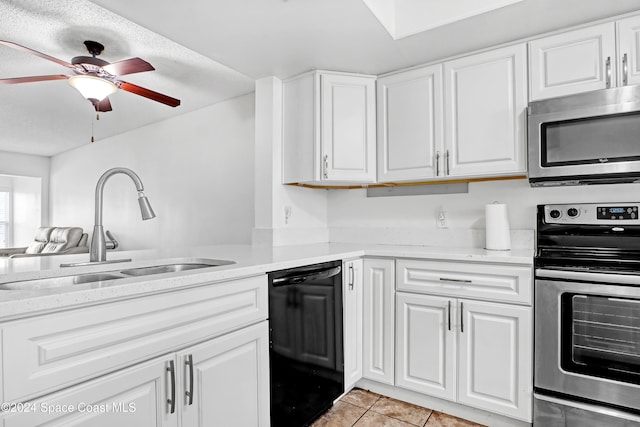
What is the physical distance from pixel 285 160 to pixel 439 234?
1.22 metres

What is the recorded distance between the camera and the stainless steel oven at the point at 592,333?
59.7 inches

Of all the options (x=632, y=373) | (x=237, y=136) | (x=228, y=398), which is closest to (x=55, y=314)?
(x=228, y=398)

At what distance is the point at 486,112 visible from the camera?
6.79ft

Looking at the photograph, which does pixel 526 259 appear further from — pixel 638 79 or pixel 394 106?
pixel 394 106

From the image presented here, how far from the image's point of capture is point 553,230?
199 centimetres

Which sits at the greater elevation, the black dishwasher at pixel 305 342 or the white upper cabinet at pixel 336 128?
the white upper cabinet at pixel 336 128

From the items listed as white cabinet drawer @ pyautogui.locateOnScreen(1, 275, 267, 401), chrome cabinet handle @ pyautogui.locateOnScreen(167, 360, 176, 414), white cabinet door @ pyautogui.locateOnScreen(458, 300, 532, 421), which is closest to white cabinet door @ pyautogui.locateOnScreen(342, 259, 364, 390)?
white cabinet door @ pyautogui.locateOnScreen(458, 300, 532, 421)

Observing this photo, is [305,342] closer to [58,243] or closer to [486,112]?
[486,112]

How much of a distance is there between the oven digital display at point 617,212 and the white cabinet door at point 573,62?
62cm

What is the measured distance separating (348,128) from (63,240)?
16.4ft

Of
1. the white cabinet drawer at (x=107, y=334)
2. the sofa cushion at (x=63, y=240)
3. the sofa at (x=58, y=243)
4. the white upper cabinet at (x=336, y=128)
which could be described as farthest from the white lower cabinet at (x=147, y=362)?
the sofa cushion at (x=63, y=240)

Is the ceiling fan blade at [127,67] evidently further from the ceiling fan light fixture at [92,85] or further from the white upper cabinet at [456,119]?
the white upper cabinet at [456,119]

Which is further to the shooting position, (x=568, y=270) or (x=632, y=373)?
(x=568, y=270)

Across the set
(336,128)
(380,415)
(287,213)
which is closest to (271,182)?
(287,213)
